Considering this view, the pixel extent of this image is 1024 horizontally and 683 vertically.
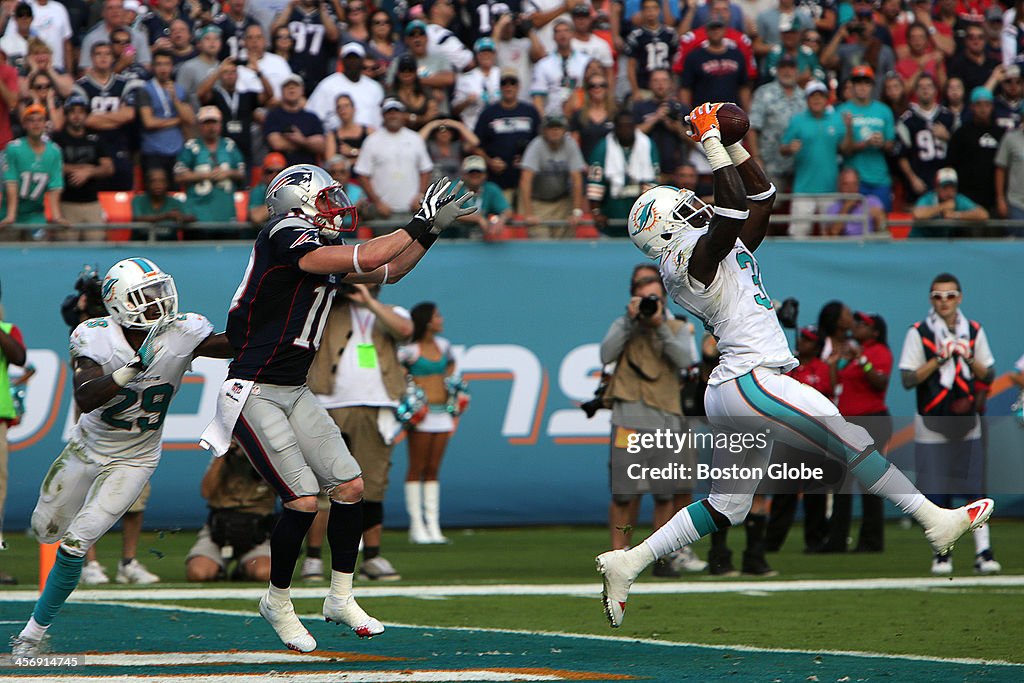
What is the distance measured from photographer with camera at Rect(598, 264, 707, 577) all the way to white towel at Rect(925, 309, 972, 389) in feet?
6.19

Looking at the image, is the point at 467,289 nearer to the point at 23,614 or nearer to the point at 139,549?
the point at 139,549

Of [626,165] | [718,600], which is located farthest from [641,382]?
[626,165]

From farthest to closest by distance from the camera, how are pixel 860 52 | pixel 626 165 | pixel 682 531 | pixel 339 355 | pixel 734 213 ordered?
pixel 860 52 < pixel 626 165 < pixel 339 355 < pixel 682 531 < pixel 734 213

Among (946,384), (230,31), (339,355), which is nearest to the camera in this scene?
(339,355)

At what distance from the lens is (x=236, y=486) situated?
384 inches

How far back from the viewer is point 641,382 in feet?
32.9

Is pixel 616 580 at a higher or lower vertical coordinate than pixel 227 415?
lower

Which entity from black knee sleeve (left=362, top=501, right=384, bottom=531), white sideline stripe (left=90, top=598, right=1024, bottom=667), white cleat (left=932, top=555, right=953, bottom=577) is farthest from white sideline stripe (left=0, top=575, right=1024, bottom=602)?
black knee sleeve (left=362, top=501, right=384, bottom=531)

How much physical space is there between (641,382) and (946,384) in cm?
235

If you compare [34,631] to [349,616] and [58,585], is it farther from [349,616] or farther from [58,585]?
[349,616]

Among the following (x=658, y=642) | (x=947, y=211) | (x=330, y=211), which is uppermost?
(x=330, y=211)

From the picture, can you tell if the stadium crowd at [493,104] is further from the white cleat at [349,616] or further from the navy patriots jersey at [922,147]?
the white cleat at [349,616]

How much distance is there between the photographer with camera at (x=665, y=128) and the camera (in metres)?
14.0

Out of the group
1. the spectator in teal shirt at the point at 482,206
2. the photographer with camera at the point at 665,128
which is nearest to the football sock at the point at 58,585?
the spectator in teal shirt at the point at 482,206
